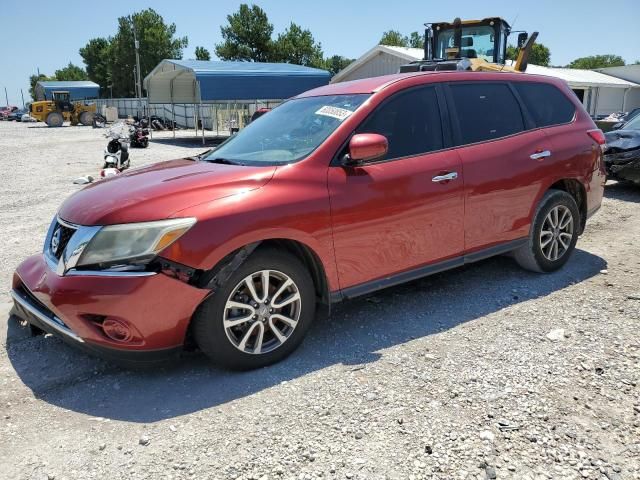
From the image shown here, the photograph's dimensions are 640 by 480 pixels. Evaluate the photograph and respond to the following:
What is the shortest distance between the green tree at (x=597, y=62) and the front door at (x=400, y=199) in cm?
11399

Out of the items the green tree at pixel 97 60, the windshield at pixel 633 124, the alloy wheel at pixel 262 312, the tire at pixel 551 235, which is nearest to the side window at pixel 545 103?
the tire at pixel 551 235

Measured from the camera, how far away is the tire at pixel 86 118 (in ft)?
128

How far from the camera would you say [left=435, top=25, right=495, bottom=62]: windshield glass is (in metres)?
12.3

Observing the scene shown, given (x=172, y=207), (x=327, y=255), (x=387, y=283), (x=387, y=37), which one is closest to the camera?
(x=172, y=207)

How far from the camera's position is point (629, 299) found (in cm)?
437

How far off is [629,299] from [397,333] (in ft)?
6.81

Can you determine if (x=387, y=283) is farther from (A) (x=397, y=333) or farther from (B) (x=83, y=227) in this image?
(B) (x=83, y=227)

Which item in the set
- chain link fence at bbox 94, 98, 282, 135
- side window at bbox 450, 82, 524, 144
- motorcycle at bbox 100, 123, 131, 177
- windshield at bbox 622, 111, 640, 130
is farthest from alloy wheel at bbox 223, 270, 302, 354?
chain link fence at bbox 94, 98, 282, 135

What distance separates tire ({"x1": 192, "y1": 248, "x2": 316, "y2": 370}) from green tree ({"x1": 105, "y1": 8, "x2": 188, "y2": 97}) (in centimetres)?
6853

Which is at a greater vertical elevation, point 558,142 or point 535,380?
point 558,142

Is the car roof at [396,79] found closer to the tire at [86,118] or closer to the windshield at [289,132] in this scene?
the windshield at [289,132]

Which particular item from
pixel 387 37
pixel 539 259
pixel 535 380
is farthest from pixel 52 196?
pixel 387 37

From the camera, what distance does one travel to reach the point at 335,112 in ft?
12.6

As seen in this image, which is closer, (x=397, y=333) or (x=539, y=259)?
(x=397, y=333)
